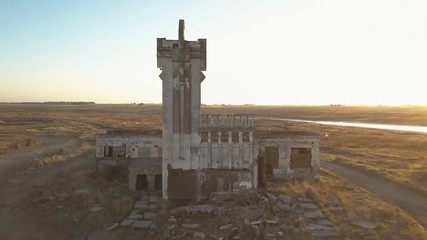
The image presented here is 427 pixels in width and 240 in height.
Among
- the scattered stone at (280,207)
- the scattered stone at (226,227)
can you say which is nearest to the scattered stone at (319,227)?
the scattered stone at (280,207)

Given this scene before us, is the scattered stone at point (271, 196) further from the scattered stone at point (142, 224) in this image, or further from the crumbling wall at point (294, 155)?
the scattered stone at point (142, 224)

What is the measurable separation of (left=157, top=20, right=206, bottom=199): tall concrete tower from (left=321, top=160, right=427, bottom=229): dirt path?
1213 cm

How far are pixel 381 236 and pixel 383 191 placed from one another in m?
8.58

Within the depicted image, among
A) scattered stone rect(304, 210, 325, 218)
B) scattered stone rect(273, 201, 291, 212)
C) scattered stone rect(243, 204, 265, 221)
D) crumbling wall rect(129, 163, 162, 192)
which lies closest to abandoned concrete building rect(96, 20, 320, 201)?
scattered stone rect(273, 201, 291, 212)

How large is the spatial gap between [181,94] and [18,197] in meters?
11.9

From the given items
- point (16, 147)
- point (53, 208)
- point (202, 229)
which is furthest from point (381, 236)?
point (16, 147)

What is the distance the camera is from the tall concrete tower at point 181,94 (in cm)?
1866

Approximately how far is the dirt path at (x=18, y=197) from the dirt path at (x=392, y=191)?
702 inches

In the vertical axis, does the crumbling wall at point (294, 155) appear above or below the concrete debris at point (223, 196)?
above

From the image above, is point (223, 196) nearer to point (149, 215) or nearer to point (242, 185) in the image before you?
point (242, 185)

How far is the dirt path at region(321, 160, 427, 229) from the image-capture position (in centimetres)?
1995

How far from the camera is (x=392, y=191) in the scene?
2366 centimetres

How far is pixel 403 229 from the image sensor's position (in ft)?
55.1

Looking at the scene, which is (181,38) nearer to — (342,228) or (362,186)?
(342,228)
